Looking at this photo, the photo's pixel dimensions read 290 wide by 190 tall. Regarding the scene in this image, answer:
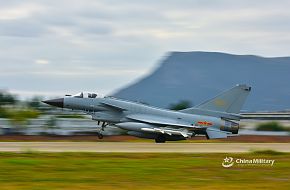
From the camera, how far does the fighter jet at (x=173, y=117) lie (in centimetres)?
→ 3872

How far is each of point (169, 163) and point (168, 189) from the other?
20.5 feet

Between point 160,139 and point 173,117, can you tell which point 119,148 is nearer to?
point 160,139

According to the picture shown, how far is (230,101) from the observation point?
127 feet

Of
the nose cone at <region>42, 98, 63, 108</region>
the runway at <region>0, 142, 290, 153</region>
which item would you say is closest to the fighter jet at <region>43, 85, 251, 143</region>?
the nose cone at <region>42, 98, 63, 108</region>

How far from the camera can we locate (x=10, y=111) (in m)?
64.7

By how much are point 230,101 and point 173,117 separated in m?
3.62

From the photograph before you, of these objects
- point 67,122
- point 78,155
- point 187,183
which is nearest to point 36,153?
point 78,155

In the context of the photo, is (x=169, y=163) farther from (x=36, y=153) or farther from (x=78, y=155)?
(x=36, y=153)

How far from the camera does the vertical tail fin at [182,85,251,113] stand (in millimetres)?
38800

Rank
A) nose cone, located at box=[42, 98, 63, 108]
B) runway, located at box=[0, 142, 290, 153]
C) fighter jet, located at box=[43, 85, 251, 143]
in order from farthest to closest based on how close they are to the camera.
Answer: nose cone, located at box=[42, 98, 63, 108]
fighter jet, located at box=[43, 85, 251, 143]
runway, located at box=[0, 142, 290, 153]

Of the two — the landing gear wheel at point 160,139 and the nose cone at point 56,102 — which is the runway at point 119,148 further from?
the nose cone at point 56,102

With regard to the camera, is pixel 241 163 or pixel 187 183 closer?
pixel 187 183

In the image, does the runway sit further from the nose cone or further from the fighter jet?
the nose cone

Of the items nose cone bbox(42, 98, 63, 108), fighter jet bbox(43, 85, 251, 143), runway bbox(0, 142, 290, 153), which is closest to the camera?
runway bbox(0, 142, 290, 153)
